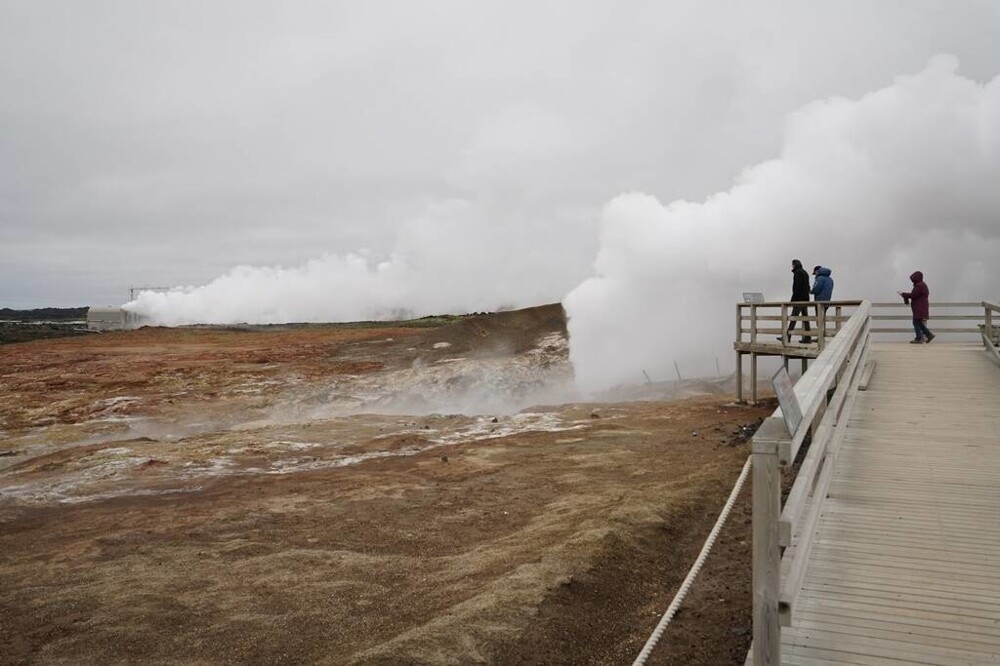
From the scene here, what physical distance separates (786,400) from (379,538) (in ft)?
20.6

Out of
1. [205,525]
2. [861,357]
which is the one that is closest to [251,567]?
[205,525]

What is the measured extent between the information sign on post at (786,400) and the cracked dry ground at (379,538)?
2.58m

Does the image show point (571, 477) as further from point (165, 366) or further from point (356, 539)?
point (165, 366)

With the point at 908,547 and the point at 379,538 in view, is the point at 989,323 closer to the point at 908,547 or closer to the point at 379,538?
the point at 908,547

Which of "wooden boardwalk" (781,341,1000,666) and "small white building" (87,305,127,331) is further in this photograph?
"small white building" (87,305,127,331)

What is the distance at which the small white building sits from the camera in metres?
74.9

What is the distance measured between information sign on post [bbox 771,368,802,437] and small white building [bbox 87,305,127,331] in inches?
3259

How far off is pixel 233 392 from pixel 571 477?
16.9 metres

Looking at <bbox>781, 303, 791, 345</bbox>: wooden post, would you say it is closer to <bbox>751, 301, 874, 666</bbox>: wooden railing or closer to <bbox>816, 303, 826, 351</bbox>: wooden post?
<bbox>816, 303, 826, 351</bbox>: wooden post

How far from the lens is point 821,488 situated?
5375 mm

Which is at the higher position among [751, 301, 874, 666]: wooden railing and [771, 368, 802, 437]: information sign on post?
[771, 368, 802, 437]: information sign on post

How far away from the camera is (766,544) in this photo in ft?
11.6

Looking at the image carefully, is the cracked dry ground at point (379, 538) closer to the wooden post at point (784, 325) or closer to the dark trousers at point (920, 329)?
the wooden post at point (784, 325)

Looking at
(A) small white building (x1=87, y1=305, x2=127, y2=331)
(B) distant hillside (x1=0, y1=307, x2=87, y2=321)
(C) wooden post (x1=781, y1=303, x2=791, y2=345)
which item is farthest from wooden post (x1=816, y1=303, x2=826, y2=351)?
(B) distant hillside (x1=0, y1=307, x2=87, y2=321)
